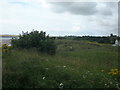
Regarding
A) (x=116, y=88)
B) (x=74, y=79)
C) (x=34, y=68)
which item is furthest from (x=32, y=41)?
(x=116, y=88)

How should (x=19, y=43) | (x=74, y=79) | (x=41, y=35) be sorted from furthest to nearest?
(x=41, y=35)
(x=19, y=43)
(x=74, y=79)

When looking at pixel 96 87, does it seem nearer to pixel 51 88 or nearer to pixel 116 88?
pixel 116 88

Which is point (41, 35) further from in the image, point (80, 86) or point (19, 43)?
point (80, 86)

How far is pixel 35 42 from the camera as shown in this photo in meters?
12.5

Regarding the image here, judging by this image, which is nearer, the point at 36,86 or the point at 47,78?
the point at 36,86

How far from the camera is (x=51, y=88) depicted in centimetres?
463

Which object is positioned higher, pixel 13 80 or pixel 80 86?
pixel 13 80

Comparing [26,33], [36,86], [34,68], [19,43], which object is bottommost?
[36,86]

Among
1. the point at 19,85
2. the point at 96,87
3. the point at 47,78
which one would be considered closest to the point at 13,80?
the point at 19,85

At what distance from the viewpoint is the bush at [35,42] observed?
11.9 meters

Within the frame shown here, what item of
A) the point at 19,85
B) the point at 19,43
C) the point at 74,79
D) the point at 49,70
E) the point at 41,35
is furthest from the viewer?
the point at 41,35

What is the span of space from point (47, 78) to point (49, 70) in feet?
2.15

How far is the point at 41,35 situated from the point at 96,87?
9.33 m

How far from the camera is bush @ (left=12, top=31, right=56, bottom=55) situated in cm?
1193
